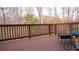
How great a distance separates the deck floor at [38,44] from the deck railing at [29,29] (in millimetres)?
52

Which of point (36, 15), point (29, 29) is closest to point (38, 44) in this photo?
point (29, 29)

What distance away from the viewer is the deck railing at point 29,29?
2.10 meters

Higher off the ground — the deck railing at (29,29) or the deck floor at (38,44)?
the deck railing at (29,29)

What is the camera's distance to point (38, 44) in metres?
2.12

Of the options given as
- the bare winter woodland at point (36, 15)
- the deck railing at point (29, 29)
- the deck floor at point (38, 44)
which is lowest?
the deck floor at point (38, 44)

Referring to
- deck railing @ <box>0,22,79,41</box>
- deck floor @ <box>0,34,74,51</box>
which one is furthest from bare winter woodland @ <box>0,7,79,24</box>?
deck floor @ <box>0,34,74,51</box>

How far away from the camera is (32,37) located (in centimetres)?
214

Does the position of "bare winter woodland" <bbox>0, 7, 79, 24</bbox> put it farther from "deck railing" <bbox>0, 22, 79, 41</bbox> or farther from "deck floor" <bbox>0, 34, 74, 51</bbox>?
"deck floor" <bbox>0, 34, 74, 51</bbox>

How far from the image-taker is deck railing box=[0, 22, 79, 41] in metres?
2.10

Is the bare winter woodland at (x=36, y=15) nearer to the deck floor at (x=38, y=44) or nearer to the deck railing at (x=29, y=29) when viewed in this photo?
the deck railing at (x=29, y=29)

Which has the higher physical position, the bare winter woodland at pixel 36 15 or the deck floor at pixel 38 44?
the bare winter woodland at pixel 36 15

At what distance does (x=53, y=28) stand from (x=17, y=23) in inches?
17.7

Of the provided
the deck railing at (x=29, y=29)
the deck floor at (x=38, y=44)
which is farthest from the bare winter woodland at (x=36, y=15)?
the deck floor at (x=38, y=44)
